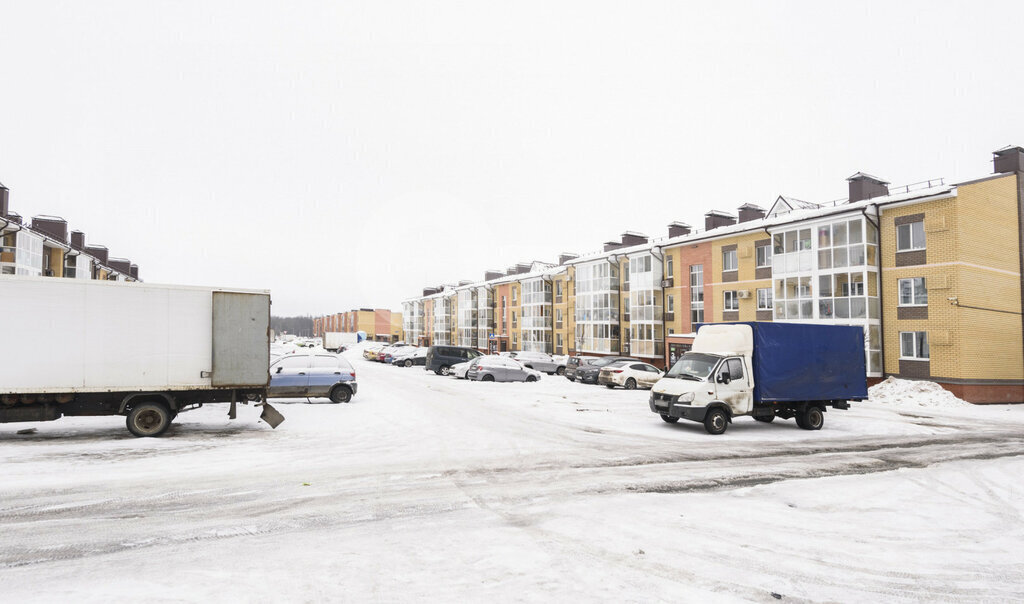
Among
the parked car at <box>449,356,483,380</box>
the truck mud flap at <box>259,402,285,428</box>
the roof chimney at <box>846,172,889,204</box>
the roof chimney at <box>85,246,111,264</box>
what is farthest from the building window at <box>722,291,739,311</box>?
the roof chimney at <box>85,246,111,264</box>

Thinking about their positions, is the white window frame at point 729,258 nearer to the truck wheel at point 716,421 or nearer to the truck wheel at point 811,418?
the truck wheel at point 811,418

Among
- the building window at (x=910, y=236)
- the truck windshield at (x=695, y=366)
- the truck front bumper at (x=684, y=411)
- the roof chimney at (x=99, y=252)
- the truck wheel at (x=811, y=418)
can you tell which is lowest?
the truck wheel at (x=811, y=418)

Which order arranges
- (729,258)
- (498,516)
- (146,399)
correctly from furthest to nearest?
(729,258), (146,399), (498,516)

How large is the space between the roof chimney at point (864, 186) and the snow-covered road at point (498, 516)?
2105 cm

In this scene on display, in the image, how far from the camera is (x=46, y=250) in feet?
128

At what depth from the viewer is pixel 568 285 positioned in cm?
4988

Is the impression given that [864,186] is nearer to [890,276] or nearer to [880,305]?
[890,276]

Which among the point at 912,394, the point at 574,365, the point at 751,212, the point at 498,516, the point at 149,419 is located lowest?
the point at 912,394

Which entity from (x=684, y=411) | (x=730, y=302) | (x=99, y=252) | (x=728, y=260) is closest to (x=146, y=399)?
(x=684, y=411)

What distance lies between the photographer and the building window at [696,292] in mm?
35938

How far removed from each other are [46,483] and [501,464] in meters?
7.12

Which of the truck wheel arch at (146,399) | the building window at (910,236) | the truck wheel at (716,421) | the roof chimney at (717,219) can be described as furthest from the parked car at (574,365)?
the truck wheel arch at (146,399)

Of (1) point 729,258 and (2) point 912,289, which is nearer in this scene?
(2) point 912,289

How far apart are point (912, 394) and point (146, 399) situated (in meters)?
28.1
